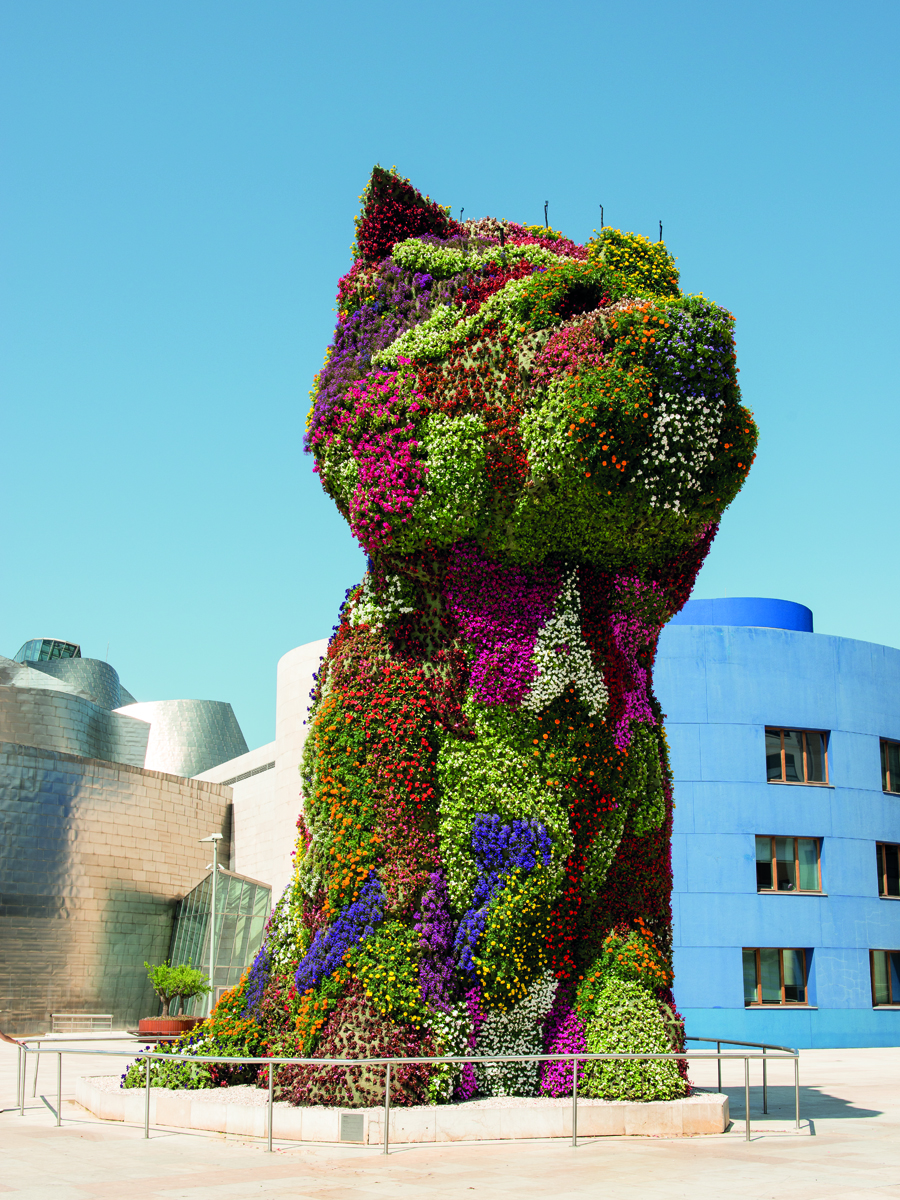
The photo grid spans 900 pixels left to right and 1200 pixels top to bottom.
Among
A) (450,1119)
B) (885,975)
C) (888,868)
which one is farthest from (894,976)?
(450,1119)

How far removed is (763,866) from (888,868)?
461 centimetres

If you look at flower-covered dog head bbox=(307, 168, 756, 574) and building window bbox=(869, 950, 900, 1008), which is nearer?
flower-covered dog head bbox=(307, 168, 756, 574)

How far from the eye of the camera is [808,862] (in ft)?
98.6

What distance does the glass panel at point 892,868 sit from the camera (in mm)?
31438

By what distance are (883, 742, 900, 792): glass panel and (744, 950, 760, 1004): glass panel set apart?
6.80 m

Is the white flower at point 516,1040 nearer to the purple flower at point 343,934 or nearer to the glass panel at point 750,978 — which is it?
the purple flower at point 343,934

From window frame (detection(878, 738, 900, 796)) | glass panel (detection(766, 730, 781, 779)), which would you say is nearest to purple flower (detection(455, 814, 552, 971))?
glass panel (detection(766, 730, 781, 779))

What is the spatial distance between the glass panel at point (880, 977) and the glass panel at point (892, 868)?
1.76m

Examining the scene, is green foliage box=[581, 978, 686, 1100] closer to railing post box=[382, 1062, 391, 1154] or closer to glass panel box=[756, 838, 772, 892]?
railing post box=[382, 1062, 391, 1154]

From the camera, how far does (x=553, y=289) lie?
12.4 metres

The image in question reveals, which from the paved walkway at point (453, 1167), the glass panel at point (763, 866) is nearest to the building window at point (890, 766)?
the glass panel at point (763, 866)

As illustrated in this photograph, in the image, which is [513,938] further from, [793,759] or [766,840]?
[793,759]

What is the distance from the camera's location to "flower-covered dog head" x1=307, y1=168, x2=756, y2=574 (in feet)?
38.4

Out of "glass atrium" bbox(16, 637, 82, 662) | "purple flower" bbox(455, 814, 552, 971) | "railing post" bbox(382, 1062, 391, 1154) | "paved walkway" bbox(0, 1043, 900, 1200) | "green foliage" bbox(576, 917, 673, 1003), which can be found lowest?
"paved walkway" bbox(0, 1043, 900, 1200)
